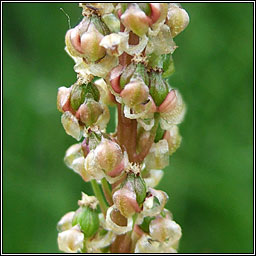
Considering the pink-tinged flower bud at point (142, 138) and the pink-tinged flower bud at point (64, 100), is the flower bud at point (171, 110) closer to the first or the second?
the pink-tinged flower bud at point (142, 138)

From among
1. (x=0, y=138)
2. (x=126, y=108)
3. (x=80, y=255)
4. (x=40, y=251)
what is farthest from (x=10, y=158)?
(x=126, y=108)

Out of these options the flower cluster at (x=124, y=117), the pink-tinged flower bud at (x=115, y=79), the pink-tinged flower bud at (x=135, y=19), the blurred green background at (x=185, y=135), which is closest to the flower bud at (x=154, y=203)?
the flower cluster at (x=124, y=117)

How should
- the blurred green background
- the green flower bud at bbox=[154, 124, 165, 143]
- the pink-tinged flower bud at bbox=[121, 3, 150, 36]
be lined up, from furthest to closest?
the blurred green background → the green flower bud at bbox=[154, 124, 165, 143] → the pink-tinged flower bud at bbox=[121, 3, 150, 36]

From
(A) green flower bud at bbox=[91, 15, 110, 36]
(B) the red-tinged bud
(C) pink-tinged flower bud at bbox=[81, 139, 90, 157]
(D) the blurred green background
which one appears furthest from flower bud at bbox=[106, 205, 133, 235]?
(D) the blurred green background

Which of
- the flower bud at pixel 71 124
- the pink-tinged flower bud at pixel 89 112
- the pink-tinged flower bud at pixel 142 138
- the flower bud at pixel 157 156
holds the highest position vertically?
the pink-tinged flower bud at pixel 89 112

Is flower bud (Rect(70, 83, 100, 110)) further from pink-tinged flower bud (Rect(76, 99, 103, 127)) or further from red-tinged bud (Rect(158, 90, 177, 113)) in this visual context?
red-tinged bud (Rect(158, 90, 177, 113))
